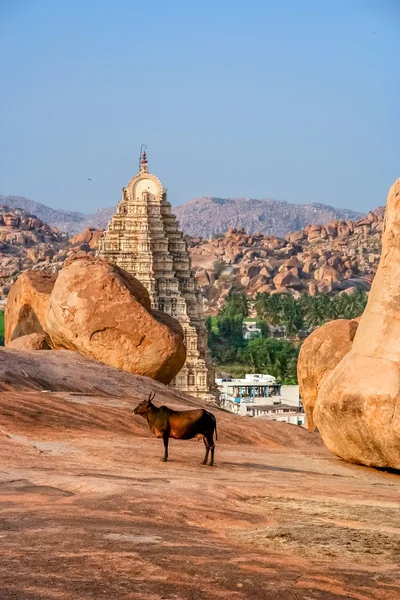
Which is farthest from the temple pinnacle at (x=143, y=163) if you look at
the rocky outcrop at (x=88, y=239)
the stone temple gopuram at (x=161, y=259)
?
the rocky outcrop at (x=88, y=239)

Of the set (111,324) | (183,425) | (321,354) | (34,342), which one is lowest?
(183,425)

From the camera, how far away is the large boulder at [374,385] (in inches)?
576

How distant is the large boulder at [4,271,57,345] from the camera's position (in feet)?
96.9

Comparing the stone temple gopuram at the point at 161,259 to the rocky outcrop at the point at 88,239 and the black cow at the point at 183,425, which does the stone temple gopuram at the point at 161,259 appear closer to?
the black cow at the point at 183,425

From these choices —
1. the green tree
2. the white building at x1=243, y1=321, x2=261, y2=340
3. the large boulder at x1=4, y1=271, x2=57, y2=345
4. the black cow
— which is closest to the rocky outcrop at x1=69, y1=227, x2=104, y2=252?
the white building at x1=243, y1=321, x2=261, y2=340

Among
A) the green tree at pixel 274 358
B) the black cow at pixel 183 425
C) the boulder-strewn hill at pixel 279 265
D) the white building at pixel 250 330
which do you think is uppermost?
the boulder-strewn hill at pixel 279 265

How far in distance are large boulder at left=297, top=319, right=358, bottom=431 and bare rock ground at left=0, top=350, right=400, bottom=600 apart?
4.67 m

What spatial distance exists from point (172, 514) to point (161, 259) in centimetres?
4758

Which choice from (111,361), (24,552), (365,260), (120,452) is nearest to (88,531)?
(24,552)

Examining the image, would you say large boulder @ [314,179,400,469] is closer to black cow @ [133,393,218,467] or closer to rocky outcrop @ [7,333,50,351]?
black cow @ [133,393,218,467]

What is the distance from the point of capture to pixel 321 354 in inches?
887

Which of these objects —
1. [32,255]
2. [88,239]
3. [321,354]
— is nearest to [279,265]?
[88,239]

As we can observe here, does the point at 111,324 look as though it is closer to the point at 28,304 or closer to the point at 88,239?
Answer: the point at 28,304

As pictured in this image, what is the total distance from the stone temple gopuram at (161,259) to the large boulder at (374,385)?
3816 cm
